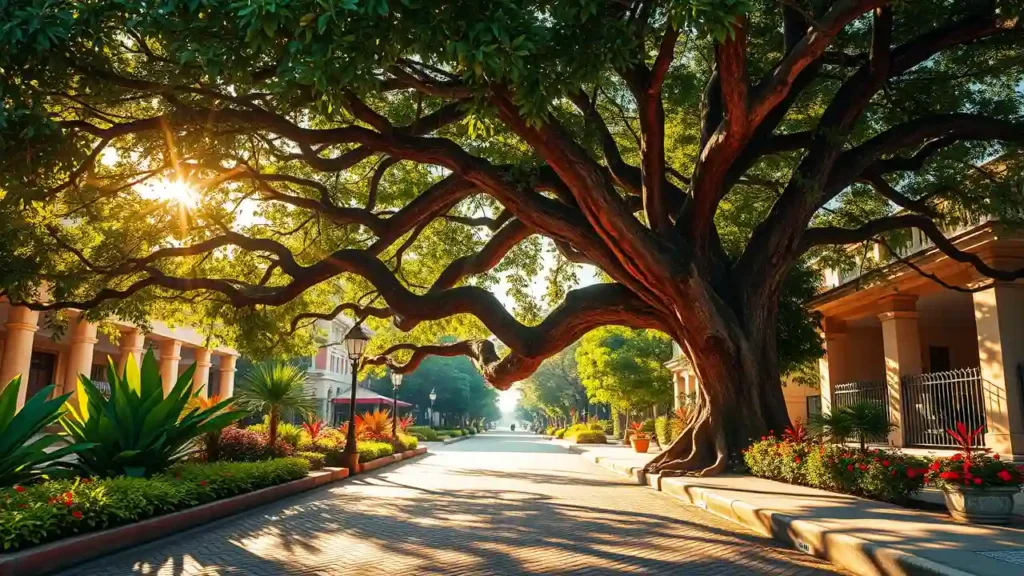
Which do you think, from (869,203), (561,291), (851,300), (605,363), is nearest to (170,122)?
(561,291)

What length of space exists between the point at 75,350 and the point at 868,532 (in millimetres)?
23307

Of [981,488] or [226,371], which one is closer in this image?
[981,488]

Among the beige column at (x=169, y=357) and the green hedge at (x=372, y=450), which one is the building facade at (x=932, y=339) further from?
the beige column at (x=169, y=357)

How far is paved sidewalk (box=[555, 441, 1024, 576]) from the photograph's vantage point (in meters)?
5.46

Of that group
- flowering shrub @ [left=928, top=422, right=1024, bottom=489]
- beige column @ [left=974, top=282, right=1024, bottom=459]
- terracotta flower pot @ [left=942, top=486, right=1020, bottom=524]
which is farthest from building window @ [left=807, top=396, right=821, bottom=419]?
terracotta flower pot @ [left=942, top=486, right=1020, bottom=524]

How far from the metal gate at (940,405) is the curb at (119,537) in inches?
571

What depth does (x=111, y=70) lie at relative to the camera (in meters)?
9.34

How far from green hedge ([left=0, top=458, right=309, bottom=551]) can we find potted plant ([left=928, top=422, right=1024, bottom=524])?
890 centimetres

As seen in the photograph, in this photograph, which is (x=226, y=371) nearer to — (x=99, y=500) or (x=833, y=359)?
(x=833, y=359)

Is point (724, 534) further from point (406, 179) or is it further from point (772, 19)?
point (406, 179)

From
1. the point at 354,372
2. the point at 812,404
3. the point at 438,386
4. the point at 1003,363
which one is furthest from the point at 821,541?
the point at 438,386

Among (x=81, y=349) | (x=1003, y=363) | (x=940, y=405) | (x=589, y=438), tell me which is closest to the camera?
(x=1003, y=363)

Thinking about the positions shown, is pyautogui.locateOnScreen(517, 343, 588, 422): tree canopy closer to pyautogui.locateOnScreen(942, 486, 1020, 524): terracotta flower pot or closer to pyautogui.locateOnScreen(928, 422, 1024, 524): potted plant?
pyautogui.locateOnScreen(928, 422, 1024, 524): potted plant

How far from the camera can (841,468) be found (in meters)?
10.1
